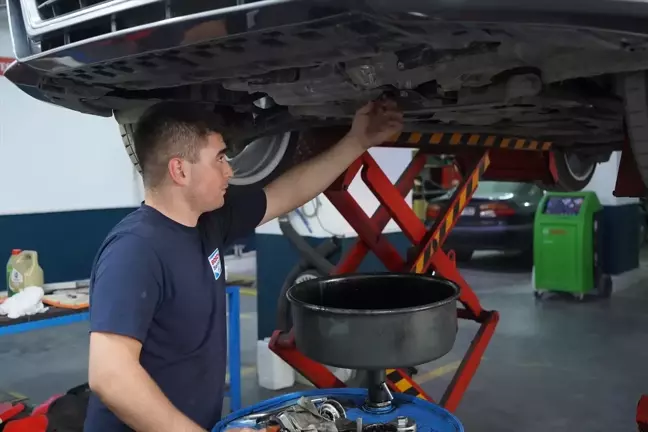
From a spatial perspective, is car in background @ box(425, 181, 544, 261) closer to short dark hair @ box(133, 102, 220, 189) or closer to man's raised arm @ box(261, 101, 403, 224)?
man's raised arm @ box(261, 101, 403, 224)

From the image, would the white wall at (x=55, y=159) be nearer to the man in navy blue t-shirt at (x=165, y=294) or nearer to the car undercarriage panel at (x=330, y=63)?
the car undercarriage panel at (x=330, y=63)

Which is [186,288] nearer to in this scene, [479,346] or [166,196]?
[166,196]

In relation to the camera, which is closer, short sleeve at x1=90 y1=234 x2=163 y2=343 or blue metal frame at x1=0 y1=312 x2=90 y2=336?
short sleeve at x1=90 y1=234 x2=163 y2=343

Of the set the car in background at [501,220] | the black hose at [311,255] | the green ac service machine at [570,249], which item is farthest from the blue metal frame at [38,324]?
the car in background at [501,220]

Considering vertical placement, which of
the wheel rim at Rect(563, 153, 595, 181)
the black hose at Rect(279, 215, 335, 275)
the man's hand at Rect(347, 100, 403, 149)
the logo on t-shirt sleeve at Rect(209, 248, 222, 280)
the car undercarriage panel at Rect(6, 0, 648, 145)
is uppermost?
the car undercarriage panel at Rect(6, 0, 648, 145)

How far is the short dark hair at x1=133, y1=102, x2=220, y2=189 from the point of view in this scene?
4.87 ft

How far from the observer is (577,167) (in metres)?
3.60

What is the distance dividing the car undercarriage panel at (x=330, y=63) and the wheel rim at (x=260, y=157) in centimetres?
30

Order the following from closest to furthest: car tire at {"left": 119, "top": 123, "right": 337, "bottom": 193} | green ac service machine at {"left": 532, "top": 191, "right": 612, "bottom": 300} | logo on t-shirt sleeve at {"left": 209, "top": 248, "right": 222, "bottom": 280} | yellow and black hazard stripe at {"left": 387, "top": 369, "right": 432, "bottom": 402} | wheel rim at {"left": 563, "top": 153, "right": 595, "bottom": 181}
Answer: logo on t-shirt sleeve at {"left": 209, "top": 248, "right": 222, "bottom": 280} < car tire at {"left": 119, "top": 123, "right": 337, "bottom": 193} < yellow and black hazard stripe at {"left": 387, "top": 369, "right": 432, "bottom": 402} < wheel rim at {"left": 563, "top": 153, "right": 595, "bottom": 181} < green ac service machine at {"left": 532, "top": 191, "right": 612, "bottom": 300}

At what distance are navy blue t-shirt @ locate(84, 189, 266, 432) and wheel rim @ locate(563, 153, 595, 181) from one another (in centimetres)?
239

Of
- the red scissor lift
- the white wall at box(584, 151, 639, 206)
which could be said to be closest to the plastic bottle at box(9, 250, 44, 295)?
the red scissor lift

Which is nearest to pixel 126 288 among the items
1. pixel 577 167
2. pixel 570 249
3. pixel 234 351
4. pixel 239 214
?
pixel 239 214

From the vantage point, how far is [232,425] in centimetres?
158

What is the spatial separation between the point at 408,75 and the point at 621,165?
1138 mm
